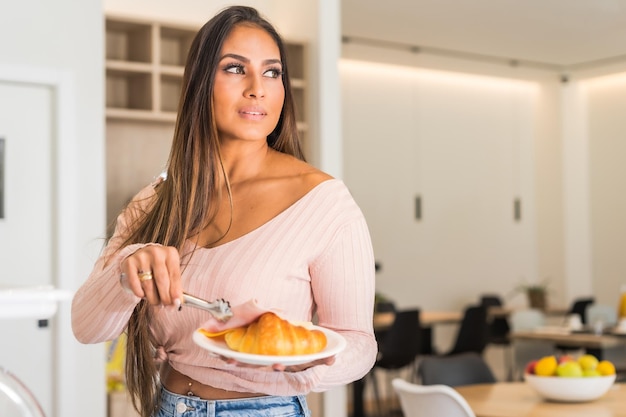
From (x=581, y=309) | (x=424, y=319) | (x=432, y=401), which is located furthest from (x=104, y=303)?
(x=581, y=309)

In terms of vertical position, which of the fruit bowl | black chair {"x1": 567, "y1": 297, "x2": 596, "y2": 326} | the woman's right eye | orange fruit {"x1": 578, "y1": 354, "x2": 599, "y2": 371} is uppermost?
the woman's right eye

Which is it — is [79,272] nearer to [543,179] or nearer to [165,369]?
[165,369]

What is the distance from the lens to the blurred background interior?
4.26 meters

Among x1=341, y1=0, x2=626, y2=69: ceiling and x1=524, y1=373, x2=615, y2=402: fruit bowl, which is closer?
x1=524, y1=373, x2=615, y2=402: fruit bowl

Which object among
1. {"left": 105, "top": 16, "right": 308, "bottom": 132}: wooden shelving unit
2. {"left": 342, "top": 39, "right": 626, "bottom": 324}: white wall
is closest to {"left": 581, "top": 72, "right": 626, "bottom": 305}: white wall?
{"left": 342, "top": 39, "right": 626, "bottom": 324}: white wall

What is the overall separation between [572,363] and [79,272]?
7.29 feet

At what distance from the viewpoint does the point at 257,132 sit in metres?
1.61

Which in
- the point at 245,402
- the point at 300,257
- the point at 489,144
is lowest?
the point at 245,402

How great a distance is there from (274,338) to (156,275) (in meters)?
0.18

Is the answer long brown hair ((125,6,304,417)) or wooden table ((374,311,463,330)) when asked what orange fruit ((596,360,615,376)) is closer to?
long brown hair ((125,6,304,417))

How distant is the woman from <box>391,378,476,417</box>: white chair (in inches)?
64.4

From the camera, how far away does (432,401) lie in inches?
128

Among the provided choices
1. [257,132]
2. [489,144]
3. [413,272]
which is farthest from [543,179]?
[257,132]

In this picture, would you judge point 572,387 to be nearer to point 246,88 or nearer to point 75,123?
point 246,88
